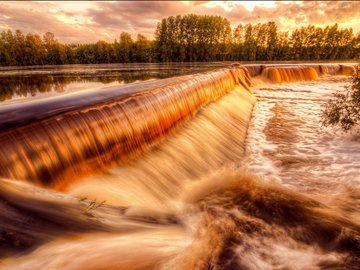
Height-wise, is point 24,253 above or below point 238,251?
above

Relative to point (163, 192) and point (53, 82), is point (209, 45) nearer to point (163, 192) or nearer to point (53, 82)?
point (53, 82)

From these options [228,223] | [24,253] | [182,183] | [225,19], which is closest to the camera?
[24,253]

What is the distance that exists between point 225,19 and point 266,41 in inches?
478

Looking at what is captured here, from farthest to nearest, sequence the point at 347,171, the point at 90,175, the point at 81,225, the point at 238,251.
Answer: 1. the point at 347,171
2. the point at 90,175
3. the point at 238,251
4. the point at 81,225

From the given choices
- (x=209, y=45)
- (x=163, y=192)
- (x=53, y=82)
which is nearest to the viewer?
(x=163, y=192)

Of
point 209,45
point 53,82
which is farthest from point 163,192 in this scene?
point 209,45

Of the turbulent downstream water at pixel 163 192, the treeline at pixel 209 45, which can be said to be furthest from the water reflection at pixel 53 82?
the treeline at pixel 209 45

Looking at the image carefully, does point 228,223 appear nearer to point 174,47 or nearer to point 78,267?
point 78,267

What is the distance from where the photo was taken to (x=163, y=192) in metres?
4.13

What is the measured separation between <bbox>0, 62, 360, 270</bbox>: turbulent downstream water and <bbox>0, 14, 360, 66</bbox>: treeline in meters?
54.7

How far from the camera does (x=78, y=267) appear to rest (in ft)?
5.99

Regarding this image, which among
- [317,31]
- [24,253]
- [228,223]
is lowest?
[228,223]

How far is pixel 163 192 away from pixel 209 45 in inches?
2386

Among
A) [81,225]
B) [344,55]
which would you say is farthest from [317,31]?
[81,225]
